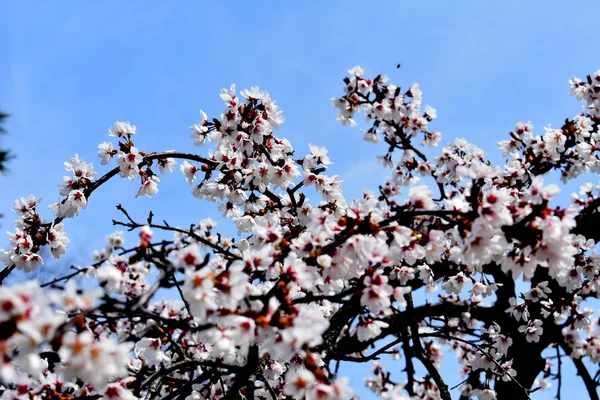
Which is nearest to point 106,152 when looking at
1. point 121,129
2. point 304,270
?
point 121,129

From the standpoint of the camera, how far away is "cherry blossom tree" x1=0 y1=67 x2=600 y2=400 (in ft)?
7.73

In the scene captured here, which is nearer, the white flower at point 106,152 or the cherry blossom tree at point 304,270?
the cherry blossom tree at point 304,270

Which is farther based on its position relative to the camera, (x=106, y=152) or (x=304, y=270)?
(x=106, y=152)

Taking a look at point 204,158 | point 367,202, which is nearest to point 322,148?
point 204,158

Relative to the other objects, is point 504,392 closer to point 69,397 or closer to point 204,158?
point 204,158

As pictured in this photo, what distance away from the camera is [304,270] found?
270 centimetres

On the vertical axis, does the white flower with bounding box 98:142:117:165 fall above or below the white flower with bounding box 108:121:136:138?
below

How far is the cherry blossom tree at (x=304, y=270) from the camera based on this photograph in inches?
92.8

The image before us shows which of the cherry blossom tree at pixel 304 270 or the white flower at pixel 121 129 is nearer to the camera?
the cherry blossom tree at pixel 304 270

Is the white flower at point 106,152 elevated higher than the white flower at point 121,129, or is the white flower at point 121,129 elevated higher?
the white flower at point 121,129

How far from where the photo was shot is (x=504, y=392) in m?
6.84

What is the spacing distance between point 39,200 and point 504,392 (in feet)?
21.4

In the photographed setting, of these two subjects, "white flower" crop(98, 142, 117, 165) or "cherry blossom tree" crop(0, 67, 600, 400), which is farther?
"white flower" crop(98, 142, 117, 165)

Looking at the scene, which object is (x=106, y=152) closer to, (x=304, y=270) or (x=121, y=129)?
(x=121, y=129)
